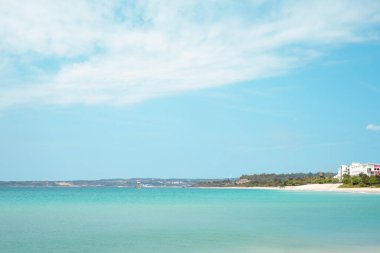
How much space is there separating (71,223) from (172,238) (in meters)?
10.2

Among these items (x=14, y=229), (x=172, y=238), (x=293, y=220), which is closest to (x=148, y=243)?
(x=172, y=238)

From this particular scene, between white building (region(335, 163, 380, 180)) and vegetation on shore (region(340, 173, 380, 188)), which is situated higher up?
white building (region(335, 163, 380, 180))

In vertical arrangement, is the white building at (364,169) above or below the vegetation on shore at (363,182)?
above

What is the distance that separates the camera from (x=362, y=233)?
82.0 feet

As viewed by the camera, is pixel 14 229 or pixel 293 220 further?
pixel 293 220

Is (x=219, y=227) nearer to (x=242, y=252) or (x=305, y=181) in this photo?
(x=242, y=252)

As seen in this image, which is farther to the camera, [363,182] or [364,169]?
[364,169]

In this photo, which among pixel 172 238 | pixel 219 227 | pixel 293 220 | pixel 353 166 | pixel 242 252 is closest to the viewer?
pixel 242 252

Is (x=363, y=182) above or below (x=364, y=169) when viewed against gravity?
below

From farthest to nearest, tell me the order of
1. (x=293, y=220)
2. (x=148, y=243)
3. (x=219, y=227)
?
(x=293, y=220) → (x=219, y=227) → (x=148, y=243)

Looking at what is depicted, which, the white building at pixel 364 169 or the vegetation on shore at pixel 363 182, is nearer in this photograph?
the vegetation on shore at pixel 363 182

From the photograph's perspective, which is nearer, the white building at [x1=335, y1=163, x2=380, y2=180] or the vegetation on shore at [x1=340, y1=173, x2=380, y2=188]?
the vegetation on shore at [x1=340, y1=173, x2=380, y2=188]

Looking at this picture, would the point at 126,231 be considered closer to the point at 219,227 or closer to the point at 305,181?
the point at 219,227

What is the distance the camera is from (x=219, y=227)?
1142 inches
